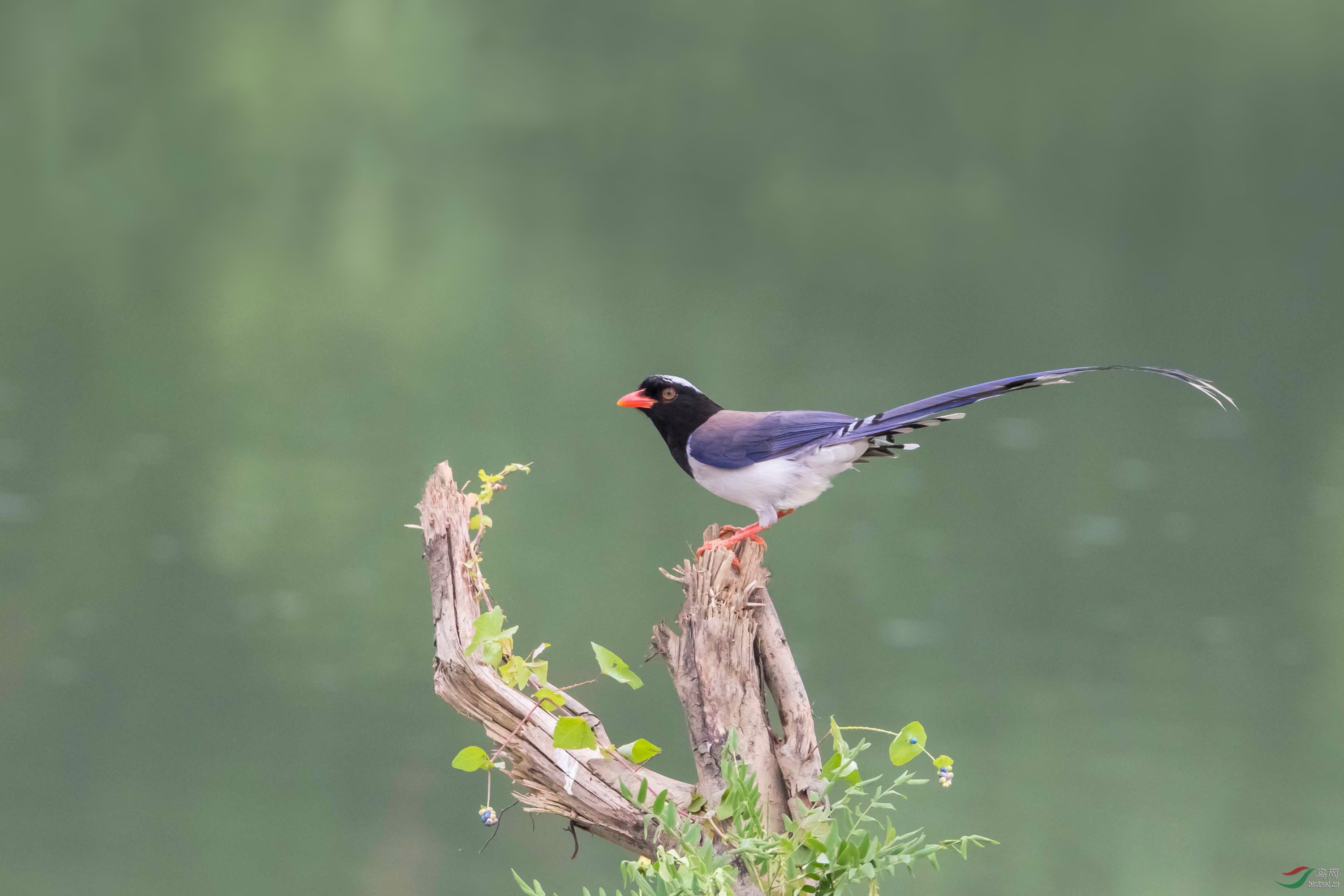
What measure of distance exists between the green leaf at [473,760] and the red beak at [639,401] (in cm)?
68

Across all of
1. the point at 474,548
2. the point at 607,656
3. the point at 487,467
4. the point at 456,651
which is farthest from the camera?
the point at 487,467

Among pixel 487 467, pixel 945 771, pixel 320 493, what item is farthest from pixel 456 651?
pixel 320 493

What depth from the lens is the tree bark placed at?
1914 mm

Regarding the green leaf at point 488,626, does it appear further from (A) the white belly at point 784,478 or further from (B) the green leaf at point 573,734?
(A) the white belly at point 784,478

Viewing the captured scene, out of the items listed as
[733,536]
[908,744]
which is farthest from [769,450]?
[908,744]

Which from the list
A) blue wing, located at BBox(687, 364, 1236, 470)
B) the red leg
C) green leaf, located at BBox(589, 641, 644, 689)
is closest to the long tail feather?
blue wing, located at BBox(687, 364, 1236, 470)

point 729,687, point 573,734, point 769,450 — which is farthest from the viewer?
point 769,450

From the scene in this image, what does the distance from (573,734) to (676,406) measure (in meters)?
0.66

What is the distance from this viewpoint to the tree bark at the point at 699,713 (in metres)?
1.91

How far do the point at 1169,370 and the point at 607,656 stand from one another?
1038mm

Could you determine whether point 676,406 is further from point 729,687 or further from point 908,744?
point 908,744

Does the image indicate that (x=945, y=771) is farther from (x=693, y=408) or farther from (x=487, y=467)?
(x=487, y=467)

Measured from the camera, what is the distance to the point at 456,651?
2.00 metres

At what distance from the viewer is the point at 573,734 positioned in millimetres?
1787
